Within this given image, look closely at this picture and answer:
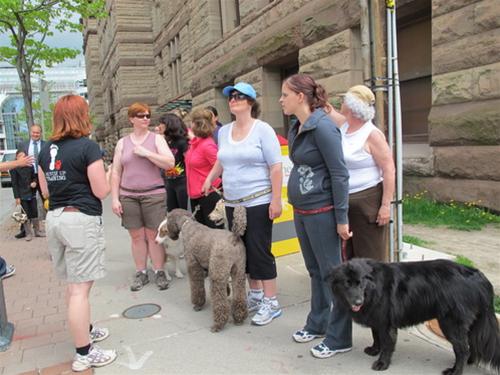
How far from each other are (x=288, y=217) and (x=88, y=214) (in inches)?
131

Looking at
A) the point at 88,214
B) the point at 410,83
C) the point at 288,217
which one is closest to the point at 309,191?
the point at 88,214

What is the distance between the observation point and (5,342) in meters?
3.92

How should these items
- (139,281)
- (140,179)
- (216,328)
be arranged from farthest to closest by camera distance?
1. (139,281)
2. (140,179)
3. (216,328)

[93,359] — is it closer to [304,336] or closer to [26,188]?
[304,336]

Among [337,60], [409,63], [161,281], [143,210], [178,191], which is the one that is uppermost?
[337,60]

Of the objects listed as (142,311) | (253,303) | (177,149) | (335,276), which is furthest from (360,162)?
(177,149)

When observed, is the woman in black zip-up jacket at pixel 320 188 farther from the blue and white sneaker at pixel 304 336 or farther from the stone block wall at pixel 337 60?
the stone block wall at pixel 337 60

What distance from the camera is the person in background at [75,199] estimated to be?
Answer: 3.27 meters

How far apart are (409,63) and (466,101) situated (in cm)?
177

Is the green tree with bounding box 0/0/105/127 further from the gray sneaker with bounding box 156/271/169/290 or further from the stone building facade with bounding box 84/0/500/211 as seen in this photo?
the gray sneaker with bounding box 156/271/169/290

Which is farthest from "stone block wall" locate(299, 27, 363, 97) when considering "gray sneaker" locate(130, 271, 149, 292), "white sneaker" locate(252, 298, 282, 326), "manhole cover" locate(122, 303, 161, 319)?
"manhole cover" locate(122, 303, 161, 319)

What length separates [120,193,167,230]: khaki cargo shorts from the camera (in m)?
5.08

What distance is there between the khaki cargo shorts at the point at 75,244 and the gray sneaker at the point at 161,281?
1.83 m

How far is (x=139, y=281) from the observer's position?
532 centimetres
